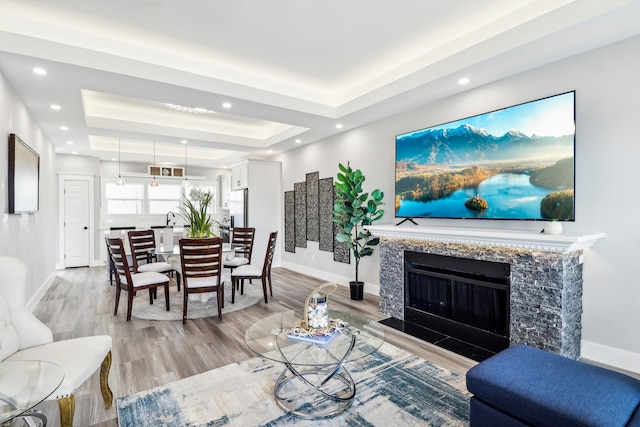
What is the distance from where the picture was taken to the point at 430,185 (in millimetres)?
4066

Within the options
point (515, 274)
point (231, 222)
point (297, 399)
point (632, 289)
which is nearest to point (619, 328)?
point (632, 289)

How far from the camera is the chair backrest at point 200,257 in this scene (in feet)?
12.6

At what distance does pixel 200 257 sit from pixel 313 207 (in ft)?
9.65

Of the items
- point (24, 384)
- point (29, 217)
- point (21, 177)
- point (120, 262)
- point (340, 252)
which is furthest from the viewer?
point (340, 252)

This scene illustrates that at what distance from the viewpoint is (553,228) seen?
281 cm

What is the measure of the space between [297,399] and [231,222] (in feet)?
20.2

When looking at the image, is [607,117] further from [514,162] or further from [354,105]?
[354,105]

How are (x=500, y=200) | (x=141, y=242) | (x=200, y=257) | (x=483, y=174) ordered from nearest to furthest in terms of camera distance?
1. (x=500, y=200)
2. (x=483, y=174)
3. (x=200, y=257)
4. (x=141, y=242)

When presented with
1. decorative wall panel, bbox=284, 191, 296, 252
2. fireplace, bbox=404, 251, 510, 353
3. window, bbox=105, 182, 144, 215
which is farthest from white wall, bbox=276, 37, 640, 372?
window, bbox=105, 182, 144, 215

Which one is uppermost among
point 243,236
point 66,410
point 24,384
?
point 243,236

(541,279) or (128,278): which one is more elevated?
(541,279)

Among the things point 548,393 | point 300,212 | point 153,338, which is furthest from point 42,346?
point 300,212

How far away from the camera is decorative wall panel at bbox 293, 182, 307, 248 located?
678 cm

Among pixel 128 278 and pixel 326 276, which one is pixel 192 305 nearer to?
pixel 128 278
